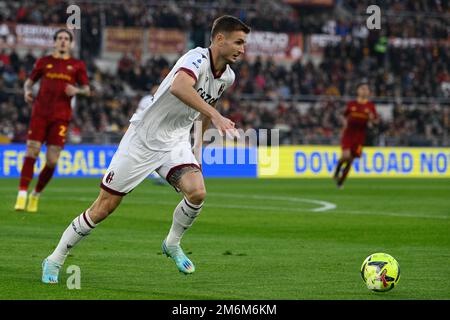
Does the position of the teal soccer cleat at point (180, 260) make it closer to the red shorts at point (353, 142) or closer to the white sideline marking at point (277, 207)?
the white sideline marking at point (277, 207)

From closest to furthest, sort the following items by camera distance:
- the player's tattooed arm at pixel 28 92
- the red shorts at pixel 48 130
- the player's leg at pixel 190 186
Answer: the player's leg at pixel 190 186 < the player's tattooed arm at pixel 28 92 < the red shorts at pixel 48 130

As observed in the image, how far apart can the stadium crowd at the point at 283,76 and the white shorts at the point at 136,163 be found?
20754mm

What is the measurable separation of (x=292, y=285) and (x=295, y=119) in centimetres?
2820

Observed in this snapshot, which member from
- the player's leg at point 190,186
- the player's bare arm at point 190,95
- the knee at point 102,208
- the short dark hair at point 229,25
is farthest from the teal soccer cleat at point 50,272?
the short dark hair at point 229,25

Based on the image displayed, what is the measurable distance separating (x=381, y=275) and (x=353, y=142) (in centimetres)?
1762

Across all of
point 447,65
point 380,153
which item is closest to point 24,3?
point 380,153

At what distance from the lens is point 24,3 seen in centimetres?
3594

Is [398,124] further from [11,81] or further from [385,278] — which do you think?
[385,278]

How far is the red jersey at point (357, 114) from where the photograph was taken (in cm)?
2523

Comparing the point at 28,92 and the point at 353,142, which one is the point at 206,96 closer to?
the point at 28,92

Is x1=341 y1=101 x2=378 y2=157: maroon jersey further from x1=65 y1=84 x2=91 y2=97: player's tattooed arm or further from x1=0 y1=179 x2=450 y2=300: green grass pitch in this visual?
x1=65 y1=84 x2=91 y2=97: player's tattooed arm

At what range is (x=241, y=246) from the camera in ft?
37.3

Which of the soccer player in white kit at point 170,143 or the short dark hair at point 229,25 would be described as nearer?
the soccer player in white kit at point 170,143

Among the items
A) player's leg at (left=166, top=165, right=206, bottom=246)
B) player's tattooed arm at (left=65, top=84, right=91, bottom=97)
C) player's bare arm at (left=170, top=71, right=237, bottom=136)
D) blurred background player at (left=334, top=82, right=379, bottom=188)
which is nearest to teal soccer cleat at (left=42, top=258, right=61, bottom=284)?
player's leg at (left=166, top=165, right=206, bottom=246)
